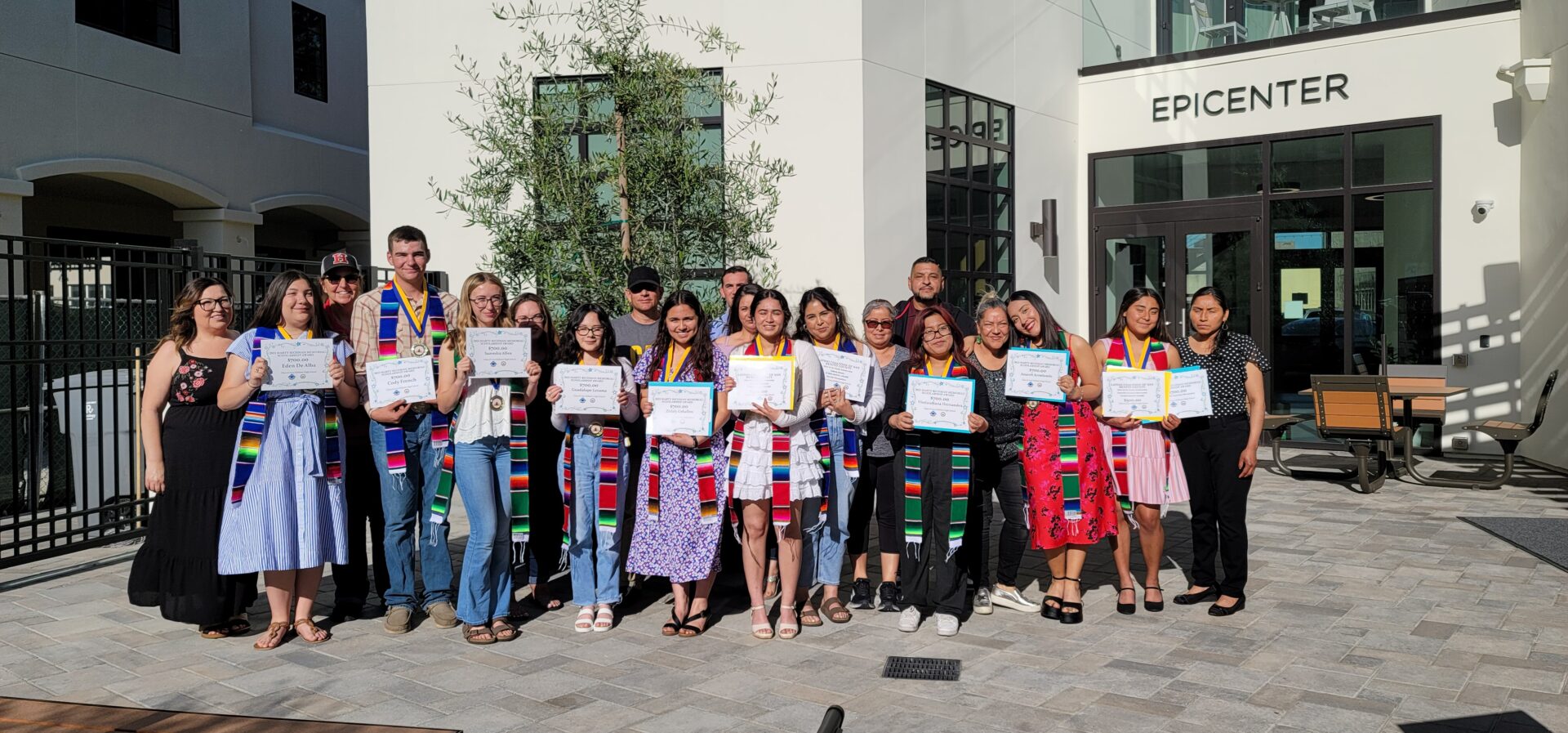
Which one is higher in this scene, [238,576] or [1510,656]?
[238,576]

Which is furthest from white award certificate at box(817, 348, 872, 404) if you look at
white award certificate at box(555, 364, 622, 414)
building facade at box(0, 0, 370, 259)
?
building facade at box(0, 0, 370, 259)

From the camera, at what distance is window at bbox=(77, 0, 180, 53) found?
14.9m

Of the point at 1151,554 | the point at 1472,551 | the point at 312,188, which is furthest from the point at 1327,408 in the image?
the point at 312,188

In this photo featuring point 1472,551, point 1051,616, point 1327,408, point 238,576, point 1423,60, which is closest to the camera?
point 238,576

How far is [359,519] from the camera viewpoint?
607 centimetres

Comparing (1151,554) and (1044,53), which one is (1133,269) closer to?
(1044,53)

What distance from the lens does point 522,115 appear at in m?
8.09

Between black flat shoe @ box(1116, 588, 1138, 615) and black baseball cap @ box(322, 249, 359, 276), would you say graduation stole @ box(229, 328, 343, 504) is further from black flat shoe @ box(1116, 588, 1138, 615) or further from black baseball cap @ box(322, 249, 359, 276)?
black flat shoe @ box(1116, 588, 1138, 615)

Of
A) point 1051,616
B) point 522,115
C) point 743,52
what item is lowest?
point 1051,616

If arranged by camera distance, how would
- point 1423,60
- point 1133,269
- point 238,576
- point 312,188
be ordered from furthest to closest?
1. point 312,188
2. point 1133,269
3. point 1423,60
4. point 238,576

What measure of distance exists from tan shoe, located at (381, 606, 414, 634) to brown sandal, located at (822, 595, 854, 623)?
86.6 inches

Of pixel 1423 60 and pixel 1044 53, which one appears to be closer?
pixel 1423 60

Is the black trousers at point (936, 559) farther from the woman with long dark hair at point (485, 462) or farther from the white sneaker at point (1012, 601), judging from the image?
the woman with long dark hair at point (485, 462)

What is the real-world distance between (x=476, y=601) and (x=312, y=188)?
15.6m
